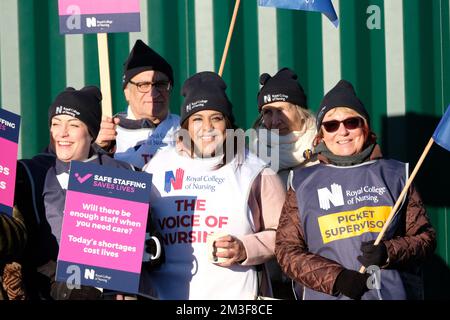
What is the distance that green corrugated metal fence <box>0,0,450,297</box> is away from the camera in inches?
270

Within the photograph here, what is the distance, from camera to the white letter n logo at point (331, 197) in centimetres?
513

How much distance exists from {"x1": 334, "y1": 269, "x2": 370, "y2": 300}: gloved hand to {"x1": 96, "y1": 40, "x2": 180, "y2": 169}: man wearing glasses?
4.39ft

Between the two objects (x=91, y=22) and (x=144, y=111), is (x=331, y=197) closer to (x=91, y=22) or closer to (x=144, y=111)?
(x=144, y=111)

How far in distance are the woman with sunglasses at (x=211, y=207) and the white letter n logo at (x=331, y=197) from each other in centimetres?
26

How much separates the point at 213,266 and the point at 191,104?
28.1 inches

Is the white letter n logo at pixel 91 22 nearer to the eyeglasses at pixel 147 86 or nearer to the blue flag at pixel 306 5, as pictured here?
the eyeglasses at pixel 147 86

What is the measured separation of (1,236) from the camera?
4.93m

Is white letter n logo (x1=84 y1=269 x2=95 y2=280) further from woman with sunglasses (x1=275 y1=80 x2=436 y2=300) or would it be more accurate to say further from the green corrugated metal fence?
the green corrugated metal fence

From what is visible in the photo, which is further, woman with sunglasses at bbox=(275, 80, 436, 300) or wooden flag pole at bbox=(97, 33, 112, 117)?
wooden flag pole at bbox=(97, 33, 112, 117)

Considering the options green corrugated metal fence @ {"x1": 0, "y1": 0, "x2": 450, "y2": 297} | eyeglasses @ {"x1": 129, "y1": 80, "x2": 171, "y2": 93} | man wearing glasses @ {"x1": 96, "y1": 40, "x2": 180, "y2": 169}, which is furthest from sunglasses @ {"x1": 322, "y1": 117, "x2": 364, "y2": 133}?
green corrugated metal fence @ {"x1": 0, "y1": 0, "x2": 450, "y2": 297}

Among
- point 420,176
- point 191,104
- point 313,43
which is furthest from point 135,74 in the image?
point 420,176

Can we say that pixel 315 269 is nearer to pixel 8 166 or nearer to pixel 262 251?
pixel 262 251

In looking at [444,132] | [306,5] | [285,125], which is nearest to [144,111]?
[285,125]

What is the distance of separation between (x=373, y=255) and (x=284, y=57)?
2.20 meters
